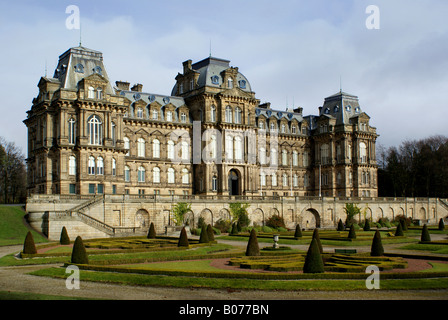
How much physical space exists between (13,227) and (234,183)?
1406 inches

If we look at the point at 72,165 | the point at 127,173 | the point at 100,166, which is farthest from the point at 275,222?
the point at 72,165

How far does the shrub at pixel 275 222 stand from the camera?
70.4 meters

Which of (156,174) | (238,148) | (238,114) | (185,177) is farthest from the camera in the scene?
(238,114)

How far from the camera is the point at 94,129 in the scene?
65.6 m

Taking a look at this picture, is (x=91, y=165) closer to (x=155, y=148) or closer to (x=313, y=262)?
A: (x=155, y=148)

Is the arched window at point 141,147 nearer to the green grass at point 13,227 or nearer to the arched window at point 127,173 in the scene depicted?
the arched window at point 127,173

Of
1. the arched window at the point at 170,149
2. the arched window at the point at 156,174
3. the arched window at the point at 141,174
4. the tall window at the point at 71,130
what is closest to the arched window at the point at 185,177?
the arched window at the point at 170,149

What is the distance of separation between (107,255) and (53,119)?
111 ft

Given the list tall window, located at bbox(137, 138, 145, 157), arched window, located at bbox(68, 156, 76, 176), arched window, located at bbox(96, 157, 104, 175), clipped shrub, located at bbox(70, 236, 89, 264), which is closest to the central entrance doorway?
tall window, located at bbox(137, 138, 145, 157)

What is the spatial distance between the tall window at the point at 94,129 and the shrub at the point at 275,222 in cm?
2440

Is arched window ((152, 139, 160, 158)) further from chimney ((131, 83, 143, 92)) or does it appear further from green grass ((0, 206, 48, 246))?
green grass ((0, 206, 48, 246))

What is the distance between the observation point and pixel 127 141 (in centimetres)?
7425
